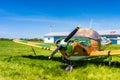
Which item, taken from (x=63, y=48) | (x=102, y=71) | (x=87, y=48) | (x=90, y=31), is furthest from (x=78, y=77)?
(x=90, y=31)

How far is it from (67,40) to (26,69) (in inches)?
99.0

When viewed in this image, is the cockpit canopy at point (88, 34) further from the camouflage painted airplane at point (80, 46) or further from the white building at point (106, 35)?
the white building at point (106, 35)

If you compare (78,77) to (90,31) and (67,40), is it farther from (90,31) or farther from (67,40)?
(90,31)

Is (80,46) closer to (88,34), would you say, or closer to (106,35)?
(88,34)

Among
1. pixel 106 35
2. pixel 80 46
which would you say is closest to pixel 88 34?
pixel 80 46

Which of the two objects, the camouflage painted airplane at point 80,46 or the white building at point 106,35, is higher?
the white building at point 106,35

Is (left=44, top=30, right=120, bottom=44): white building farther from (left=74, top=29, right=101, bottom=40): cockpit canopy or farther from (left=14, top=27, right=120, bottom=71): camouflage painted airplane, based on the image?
(left=14, top=27, right=120, bottom=71): camouflage painted airplane

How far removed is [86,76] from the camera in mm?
10344

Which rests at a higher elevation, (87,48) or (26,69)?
(87,48)

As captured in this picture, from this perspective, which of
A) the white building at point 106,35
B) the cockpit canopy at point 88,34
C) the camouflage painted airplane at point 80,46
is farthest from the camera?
the white building at point 106,35

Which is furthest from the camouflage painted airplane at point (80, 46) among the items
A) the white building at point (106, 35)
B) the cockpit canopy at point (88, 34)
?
the white building at point (106, 35)

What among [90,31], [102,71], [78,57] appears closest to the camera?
[102,71]

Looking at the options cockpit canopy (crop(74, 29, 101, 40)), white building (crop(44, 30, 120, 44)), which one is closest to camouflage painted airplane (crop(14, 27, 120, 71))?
cockpit canopy (crop(74, 29, 101, 40))

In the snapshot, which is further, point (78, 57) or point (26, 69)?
point (78, 57)
